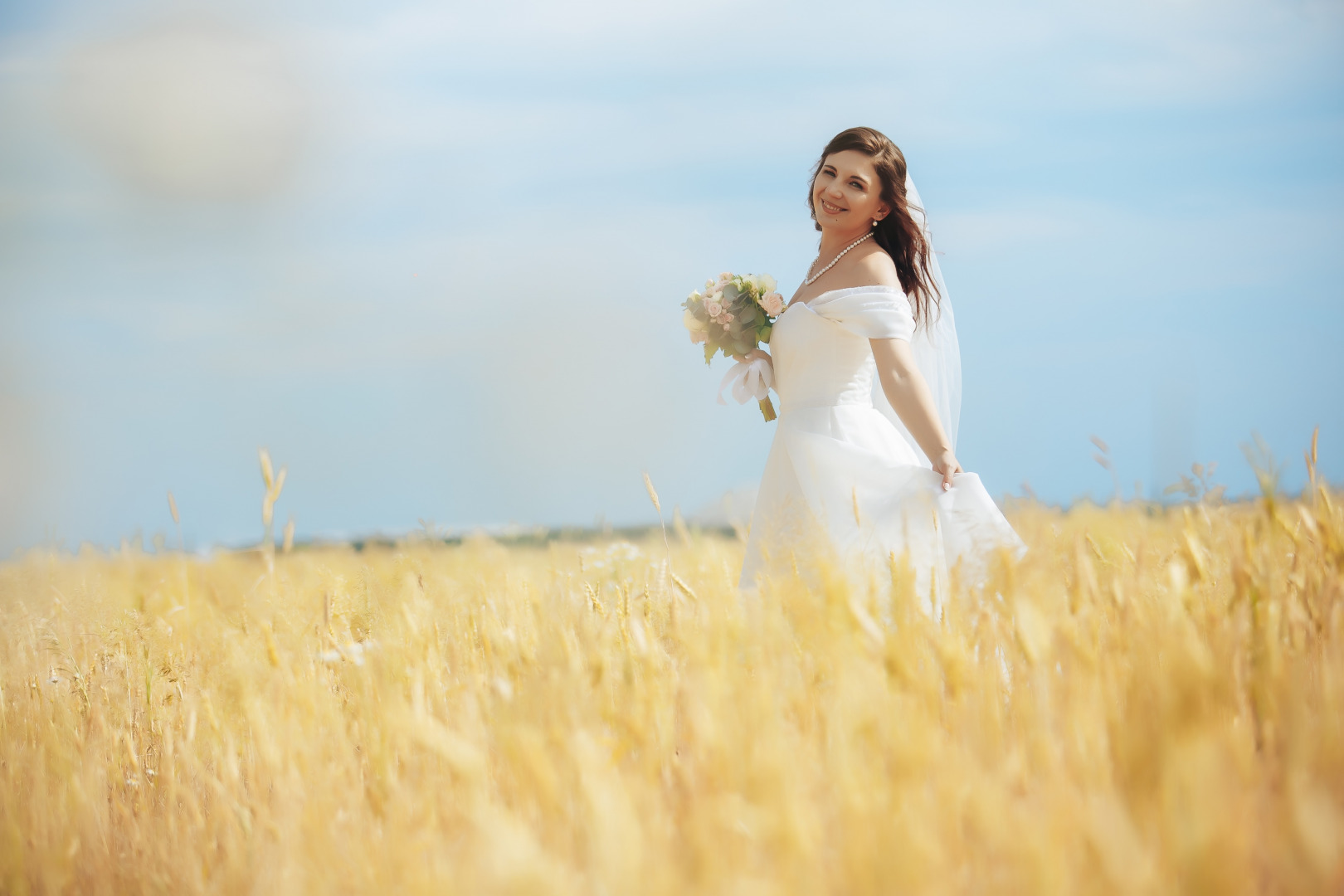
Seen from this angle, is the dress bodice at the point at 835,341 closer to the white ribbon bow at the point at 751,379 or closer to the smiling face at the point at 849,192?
the white ribbon bow at the point at 751,379

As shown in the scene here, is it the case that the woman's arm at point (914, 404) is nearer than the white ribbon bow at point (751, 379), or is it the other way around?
the woman's arm at point (914, 404)

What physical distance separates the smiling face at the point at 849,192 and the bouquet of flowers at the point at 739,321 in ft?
1.38

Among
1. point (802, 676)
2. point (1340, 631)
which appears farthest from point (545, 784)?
point (1340, 631)

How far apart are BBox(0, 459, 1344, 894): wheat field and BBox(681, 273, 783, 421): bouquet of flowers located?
1256 millimetres

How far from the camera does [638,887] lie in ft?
3.76

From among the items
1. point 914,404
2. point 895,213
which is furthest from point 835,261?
point 914,404

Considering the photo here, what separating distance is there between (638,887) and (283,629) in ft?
7.73

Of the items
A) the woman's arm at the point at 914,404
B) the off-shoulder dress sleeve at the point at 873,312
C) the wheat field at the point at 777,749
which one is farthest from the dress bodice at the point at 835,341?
the wheat field at the point at 777,749

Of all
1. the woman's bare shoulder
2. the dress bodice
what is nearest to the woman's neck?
the woman's bare shoulder

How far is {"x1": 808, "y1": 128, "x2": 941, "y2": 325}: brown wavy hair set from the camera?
4137 millimetres

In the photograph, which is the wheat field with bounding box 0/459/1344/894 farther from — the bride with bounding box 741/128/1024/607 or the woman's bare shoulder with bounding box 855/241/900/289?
the woman's bare shoulder with bounding box 855/241/900/289

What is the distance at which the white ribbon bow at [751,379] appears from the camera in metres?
4.15

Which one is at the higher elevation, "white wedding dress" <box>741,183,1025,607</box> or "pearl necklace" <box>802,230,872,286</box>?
"pearl necklace" <box>802,230,872,286</box>

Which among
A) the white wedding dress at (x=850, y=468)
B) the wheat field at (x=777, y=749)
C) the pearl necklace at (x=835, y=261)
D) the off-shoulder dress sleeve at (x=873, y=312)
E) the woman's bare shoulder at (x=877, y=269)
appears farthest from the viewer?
the pearl necklace at (x=835, y=261)
